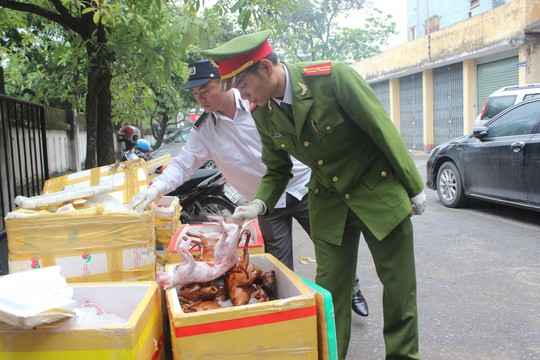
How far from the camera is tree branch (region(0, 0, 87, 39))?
4676 millimetres

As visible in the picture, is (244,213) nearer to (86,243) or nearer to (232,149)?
(86,243)

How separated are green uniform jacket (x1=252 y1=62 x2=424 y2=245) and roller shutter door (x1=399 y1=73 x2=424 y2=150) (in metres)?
19.0

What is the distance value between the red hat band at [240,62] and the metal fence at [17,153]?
8.58ft

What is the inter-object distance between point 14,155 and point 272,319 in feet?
12.3

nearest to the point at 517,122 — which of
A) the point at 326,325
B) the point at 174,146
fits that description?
the point at 326,325

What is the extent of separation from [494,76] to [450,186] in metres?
10.3

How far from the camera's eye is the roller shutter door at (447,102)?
58.2ft

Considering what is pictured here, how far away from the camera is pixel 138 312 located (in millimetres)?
1609

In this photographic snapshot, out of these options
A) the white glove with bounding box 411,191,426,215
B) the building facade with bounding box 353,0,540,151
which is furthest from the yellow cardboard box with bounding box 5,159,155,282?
the building facade with bounding box 353,0,540,151

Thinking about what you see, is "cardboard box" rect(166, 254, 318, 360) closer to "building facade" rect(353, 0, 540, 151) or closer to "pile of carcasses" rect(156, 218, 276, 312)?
"pile of carcasses" rect(156, 218, 276, 312)

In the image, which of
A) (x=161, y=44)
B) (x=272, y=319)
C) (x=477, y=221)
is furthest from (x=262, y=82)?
(x=477, y=221)

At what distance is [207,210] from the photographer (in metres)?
6.41

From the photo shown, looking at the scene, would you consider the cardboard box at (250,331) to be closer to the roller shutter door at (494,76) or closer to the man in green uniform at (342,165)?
the man in green uniform at (342,165)

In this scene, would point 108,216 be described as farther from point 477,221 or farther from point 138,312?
point 477,221
